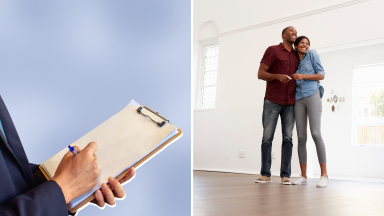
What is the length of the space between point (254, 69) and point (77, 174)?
17.0 ft

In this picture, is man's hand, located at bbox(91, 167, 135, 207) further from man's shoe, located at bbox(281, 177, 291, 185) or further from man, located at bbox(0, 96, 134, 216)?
man's shoe, located at bbox(281, 177, 291, 185)

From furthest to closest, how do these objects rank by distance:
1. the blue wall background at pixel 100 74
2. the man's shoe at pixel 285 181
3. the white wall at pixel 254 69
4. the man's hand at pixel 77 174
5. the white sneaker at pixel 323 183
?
the white wall at pixel 254 69 → the man's shoe at pixel 285 181 → the white sneaker at pixel 323 183 → the blue wall background at pixel 100 74 → the man's hand at pixel 77 174

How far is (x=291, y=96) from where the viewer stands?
330cm

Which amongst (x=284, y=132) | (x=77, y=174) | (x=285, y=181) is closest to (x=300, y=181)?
(x=285, y=181)

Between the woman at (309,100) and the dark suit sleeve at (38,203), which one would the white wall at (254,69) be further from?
the dark suit sleeve at (38,203)

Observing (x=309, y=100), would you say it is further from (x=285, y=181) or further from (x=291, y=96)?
(x=285, y=181)

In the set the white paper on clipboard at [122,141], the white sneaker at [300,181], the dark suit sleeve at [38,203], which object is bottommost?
the white sneaker at [300,181]

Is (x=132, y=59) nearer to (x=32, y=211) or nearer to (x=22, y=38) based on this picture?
(x=22, y=38)

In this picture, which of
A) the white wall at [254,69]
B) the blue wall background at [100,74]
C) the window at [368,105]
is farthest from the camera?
the window at [368,105]

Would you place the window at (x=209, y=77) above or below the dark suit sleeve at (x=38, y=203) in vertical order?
above

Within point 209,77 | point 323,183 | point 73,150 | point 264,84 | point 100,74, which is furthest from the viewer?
point 209,77

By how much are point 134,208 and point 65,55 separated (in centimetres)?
72

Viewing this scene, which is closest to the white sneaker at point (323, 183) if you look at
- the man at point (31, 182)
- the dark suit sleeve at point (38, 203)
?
the man at point (31, 182)

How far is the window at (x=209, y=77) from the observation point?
21.9 ft
